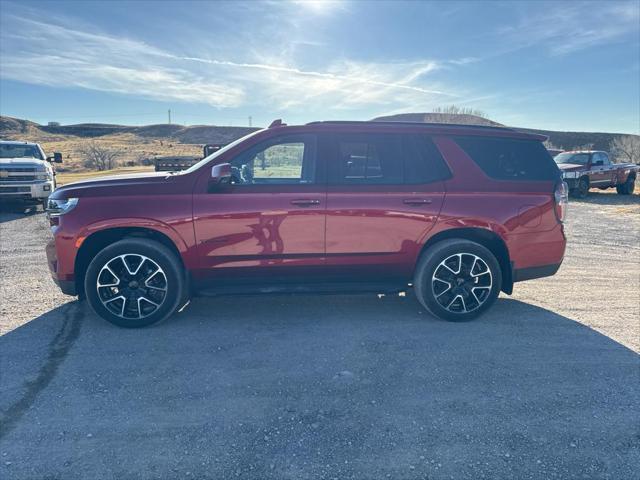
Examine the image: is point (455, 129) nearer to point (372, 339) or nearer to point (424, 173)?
point (424, 173)

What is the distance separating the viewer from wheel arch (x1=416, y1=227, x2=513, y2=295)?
4227 millimetres

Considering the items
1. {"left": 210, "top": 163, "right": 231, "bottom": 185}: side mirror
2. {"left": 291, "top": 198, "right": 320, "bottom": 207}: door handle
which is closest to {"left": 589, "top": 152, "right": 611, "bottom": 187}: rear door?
{"left": 291, "top": 198, "right": 320, "bottom": 207}: door handle

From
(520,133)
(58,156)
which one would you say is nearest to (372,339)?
(520,133)

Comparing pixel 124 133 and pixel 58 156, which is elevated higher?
pixel 124 133

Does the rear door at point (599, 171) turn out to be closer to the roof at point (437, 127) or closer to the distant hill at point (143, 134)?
the roof at point (437, 127)

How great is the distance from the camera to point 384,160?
13.6 ft

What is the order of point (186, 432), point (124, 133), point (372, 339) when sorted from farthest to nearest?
point (124, 133) < point (372, 339) < point (186, 432)

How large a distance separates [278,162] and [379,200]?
1.07 metres

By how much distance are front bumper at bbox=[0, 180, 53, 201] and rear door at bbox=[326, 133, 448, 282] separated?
1096cm

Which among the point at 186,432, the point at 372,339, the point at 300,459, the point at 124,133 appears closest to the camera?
the point at 300,459

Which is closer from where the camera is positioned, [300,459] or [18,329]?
[300,459]

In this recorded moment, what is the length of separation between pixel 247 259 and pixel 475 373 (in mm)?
2243

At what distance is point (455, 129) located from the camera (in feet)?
14.2

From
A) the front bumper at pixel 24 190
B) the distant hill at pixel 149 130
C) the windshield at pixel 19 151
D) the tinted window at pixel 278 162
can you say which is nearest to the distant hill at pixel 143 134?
the distant hill at pixel 149 130
